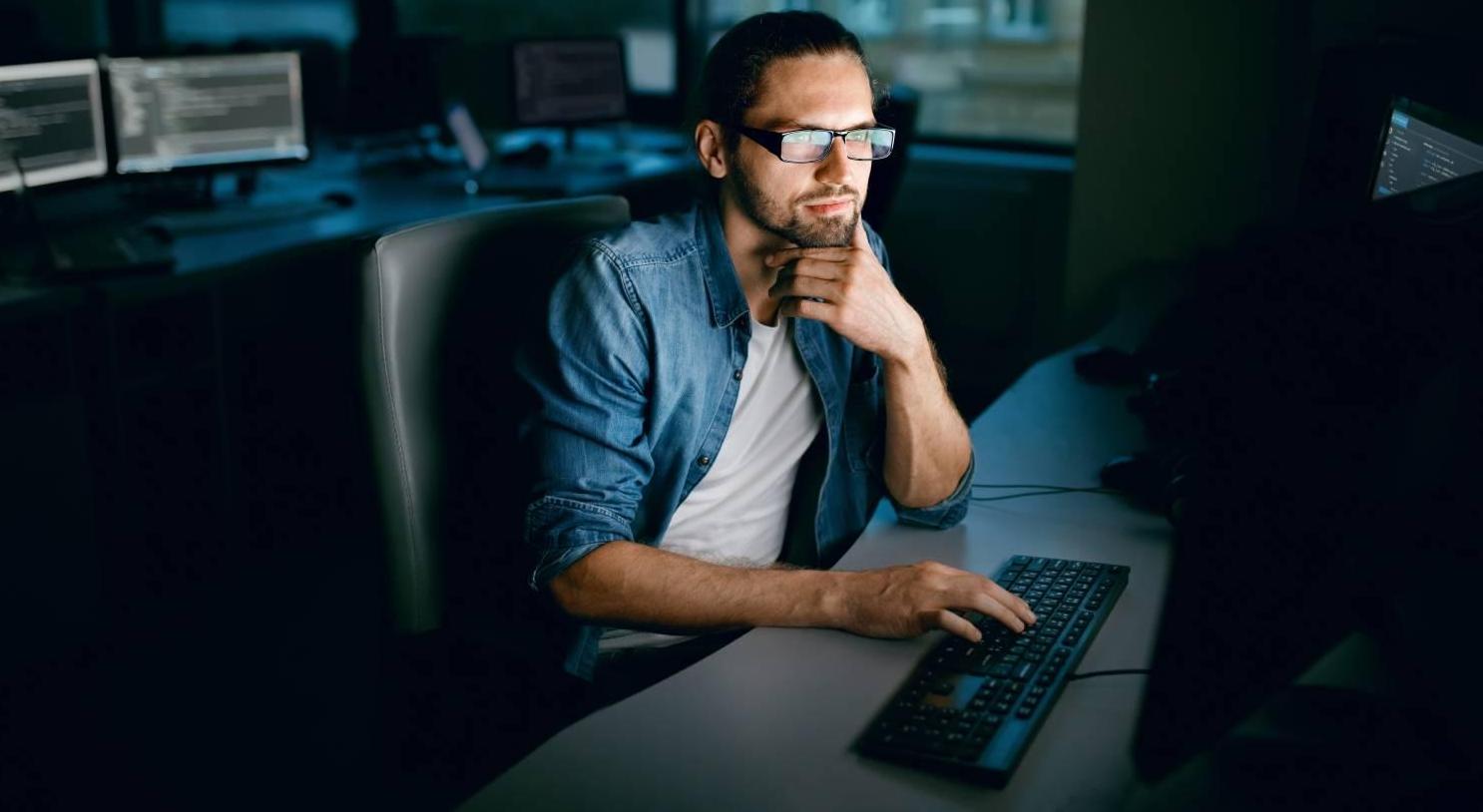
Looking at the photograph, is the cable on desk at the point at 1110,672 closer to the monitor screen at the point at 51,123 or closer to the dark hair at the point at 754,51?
the dark hair at the point at 754,51

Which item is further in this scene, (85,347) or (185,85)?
(185,85)

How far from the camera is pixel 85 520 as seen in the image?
2447 mm

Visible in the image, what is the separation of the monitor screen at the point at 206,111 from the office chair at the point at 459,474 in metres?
2.09

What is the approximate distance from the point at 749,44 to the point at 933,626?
69 cm

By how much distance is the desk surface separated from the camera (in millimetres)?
902

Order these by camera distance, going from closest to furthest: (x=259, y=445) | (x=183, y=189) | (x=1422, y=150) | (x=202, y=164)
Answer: (x=1422, y=150) → (x=259, y=445) → (x=202, y=164) → (x=183, y=189)

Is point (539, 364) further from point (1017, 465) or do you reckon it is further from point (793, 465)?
point (1017, 465)

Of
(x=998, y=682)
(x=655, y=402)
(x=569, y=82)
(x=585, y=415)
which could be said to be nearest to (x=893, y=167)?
(x=569, y=82)

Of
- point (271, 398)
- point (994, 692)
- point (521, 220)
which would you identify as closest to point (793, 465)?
point (521, 220)

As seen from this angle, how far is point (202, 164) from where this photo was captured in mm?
3230

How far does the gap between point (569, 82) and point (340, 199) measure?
1.18 meters

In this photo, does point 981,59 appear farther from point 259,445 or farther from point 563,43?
point 259,445

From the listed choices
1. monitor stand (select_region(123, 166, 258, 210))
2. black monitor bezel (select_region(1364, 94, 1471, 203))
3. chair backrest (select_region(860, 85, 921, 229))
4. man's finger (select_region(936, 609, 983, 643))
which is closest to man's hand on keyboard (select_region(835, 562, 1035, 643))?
man's finger (select_region(936, 609, 983, 643))

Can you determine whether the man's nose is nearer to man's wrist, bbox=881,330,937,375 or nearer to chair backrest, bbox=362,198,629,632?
man's wrist, bbox=881,330,937,375
